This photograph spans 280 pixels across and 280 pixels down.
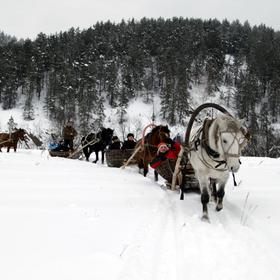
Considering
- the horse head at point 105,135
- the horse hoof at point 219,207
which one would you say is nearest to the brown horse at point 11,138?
the horse head at point 105,135

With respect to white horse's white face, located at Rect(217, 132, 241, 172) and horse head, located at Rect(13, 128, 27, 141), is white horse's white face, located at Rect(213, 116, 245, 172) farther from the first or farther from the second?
horse head, located at Rect(13, 128, 27, 141)

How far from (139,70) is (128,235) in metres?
74.0

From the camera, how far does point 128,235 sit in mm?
3844

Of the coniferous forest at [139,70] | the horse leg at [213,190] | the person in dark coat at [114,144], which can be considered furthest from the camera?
the coniferous forest at [139,70]

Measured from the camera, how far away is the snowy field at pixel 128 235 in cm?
294

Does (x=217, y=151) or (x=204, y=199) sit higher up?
(x=217, y=151)

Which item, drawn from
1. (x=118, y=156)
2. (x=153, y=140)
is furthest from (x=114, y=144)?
(x=153, y=140)

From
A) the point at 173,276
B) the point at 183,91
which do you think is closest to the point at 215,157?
the point at 173,276

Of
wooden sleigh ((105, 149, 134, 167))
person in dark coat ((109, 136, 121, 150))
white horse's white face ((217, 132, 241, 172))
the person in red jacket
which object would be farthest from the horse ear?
person in dark coat ((109, 136, 121, 150))

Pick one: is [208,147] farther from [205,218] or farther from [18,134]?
[18,134]

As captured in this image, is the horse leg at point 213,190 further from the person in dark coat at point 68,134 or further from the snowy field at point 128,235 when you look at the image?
the person in dark coat at point 68,134

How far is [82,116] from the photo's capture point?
5922cm

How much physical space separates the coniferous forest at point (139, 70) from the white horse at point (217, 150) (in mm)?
48765

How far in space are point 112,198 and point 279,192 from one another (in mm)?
3646
